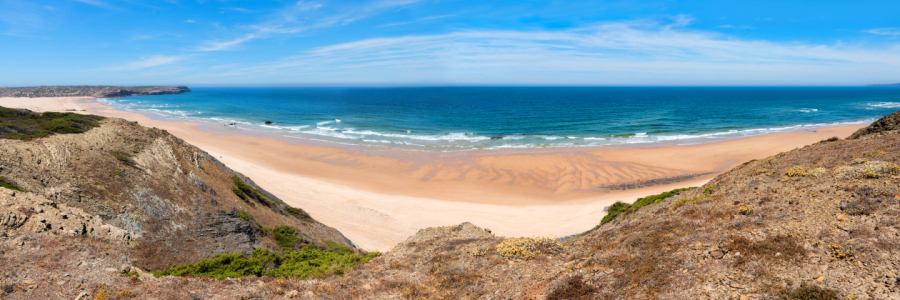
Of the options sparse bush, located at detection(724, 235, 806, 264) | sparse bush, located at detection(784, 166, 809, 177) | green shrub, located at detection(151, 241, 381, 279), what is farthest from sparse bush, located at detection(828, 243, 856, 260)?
green shrub, located at detection(151, 241, 381, 279)

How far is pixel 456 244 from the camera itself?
543 inches

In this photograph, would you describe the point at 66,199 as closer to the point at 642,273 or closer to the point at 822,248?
the point at 642,273

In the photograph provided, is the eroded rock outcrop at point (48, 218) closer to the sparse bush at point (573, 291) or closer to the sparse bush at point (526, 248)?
the sparse bush at point (526, 248)

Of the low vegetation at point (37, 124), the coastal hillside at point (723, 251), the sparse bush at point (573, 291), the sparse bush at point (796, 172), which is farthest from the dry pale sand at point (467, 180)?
the sparse bush at point (573, 291)

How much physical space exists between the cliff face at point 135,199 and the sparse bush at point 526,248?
941 centimetres

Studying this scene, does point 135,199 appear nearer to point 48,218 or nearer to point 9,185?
point 48,218

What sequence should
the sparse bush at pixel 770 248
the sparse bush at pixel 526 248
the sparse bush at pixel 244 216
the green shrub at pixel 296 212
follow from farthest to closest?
the green shrub at pixel 296 212 < the sparse bush at pixel 244 216 < the sparse bush at pixel 526 248 < the sparse bush at pixel 770 248

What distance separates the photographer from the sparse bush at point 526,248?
1147 cm

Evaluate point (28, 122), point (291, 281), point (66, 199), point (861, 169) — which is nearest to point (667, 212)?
point (861, 169)

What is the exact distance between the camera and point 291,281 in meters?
10.4

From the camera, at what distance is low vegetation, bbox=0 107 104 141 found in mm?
14730

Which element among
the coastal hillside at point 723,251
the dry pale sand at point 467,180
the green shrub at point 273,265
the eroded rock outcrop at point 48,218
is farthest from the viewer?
the dry pale sand at point 467,180

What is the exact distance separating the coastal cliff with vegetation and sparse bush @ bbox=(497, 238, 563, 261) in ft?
0.22

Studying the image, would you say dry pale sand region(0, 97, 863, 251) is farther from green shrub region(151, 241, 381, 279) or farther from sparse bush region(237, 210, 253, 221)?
green shrub region(151, 241, 381, 279)
